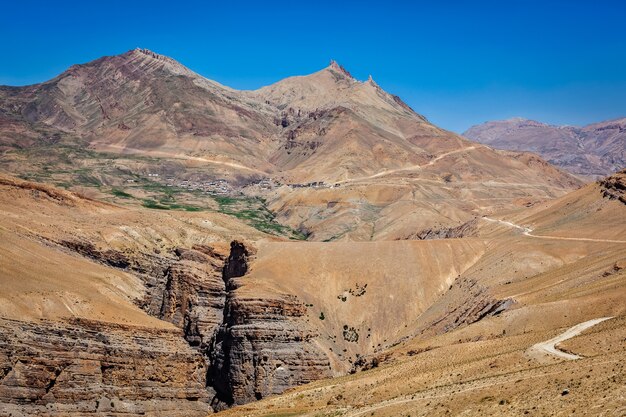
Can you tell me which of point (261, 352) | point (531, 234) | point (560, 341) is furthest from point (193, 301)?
point (531, 234)

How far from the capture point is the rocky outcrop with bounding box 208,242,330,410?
6938 centimetres

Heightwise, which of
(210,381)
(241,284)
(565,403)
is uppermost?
(241,284)

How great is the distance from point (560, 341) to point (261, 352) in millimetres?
28693

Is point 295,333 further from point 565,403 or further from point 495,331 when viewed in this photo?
point 565,403

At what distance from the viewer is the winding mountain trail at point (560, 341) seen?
47775 millimetres

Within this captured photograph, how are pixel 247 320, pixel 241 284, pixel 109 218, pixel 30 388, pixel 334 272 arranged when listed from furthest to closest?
pixel 109 218, pixel 334 272, pixel 241 284, pixel 247 320, pixel 30 388

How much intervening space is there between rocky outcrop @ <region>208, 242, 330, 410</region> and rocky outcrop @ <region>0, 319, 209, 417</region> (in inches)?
109

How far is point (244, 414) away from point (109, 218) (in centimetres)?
6445

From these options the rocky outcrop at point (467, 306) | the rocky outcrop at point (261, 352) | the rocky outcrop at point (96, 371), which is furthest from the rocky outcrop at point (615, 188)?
the rocky outcrop at point (96, 371)

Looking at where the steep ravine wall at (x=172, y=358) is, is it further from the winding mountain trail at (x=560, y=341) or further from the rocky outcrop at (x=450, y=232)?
the rocky outcrop at (x=450, y=232)

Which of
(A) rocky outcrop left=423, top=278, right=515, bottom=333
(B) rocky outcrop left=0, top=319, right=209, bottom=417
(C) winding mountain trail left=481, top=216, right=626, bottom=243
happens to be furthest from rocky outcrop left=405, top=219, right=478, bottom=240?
(B) rocky outcrop left=0, top=319, right=209, bottom=417

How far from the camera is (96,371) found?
212 feet

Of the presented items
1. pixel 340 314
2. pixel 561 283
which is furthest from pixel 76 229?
pixel 561 283

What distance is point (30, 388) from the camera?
198ft
